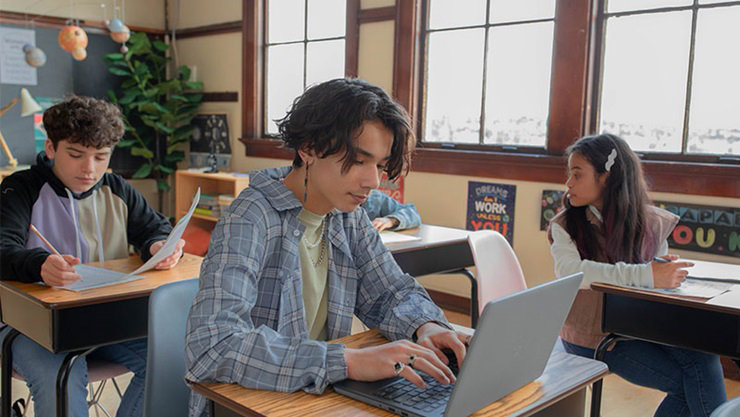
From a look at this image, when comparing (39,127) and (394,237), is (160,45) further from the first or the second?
(394,237)

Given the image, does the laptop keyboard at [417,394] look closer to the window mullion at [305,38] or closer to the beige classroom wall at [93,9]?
the window mullion at [305,38]

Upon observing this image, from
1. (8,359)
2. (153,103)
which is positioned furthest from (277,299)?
(153,103)

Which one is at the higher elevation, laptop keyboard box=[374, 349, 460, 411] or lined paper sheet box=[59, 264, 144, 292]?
laptop keyboard box=[374, 349, 460, 411]

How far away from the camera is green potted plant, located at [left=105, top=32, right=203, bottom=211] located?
588cm

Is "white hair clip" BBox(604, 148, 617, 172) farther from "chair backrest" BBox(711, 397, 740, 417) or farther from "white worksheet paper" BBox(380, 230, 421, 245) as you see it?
"chair backrest" BBox(711, 397, 740, 417)

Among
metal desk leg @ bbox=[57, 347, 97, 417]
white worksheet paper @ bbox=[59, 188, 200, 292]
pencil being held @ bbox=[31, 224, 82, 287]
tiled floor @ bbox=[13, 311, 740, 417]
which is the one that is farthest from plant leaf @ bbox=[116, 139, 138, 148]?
metal desk leg @ bbox=[57, 347, 97, 417]

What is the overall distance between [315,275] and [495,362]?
22.2 inches

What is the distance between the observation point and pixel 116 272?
2.08m

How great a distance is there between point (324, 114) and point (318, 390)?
53 centimetres

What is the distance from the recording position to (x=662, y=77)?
3.43 metres

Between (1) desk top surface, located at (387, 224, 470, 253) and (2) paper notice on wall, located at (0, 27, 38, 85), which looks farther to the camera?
(2) paper notice on wall, located at (0, 27, 38, 85)

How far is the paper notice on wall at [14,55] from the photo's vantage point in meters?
5.39

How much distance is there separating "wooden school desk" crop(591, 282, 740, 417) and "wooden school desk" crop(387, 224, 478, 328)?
844 mm

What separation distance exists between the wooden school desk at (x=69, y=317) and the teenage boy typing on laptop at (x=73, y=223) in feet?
0.15
